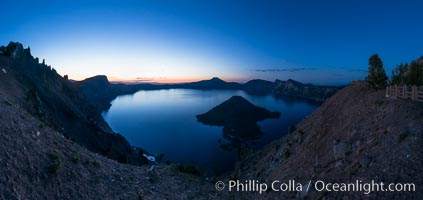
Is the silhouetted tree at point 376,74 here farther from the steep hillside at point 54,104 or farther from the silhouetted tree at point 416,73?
the steep hillside at point 54,104

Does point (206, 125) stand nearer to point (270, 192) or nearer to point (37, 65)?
point (37, 65)

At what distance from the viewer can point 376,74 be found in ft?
87.9

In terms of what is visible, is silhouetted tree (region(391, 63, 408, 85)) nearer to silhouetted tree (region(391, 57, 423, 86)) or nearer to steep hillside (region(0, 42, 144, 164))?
silhouetted tree (region(391, 57, 423, 86))

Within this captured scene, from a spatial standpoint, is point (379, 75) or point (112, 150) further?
point (112, 150)

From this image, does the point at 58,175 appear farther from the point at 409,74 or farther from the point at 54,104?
the point at 54,104

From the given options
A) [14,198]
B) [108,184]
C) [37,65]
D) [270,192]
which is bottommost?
[270,192]

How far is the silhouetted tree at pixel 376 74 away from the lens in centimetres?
2613

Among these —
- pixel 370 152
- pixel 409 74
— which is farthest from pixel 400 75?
pixel 370 152

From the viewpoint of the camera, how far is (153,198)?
13.7 metres

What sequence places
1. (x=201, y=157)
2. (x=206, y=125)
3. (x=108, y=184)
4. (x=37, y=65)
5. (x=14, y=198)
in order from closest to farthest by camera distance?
(x=14, y=198)
(x=108, y=184)
(x=37, y=65)
(x=201, y=157)
(x=206, y=125)

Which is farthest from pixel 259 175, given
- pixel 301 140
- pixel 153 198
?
pixel 153 198

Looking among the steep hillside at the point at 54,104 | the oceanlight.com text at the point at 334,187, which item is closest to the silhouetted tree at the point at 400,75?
the oceanlight.com text at the point at 334,187

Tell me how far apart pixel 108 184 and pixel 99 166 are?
211 centimetres

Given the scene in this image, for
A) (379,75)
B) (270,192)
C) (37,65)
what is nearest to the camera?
(270,192)
